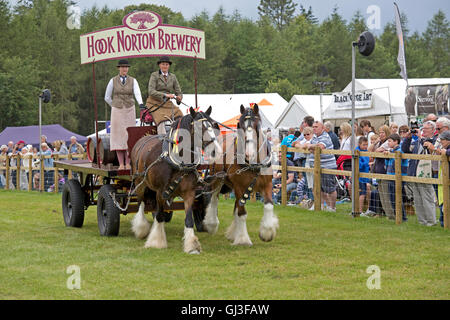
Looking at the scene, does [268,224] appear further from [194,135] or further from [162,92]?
[162,92]

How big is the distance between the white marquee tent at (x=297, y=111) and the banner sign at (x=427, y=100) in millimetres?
7559

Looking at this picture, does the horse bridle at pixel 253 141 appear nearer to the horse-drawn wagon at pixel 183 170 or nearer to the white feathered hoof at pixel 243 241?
the horse-drawn wagon at pixel 183 170

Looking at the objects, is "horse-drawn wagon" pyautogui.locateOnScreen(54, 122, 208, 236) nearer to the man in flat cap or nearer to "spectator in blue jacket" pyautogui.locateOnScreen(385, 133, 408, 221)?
the man in flat cap

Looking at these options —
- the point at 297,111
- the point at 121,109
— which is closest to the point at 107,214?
the point at 121,109

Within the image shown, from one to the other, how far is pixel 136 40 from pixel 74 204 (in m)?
3.20

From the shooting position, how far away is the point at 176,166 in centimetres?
882

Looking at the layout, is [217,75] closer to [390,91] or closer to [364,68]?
[364,68]

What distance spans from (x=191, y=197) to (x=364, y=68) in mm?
70998

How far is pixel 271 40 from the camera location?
86.2 m

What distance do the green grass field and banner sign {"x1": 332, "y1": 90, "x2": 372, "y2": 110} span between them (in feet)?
36.4

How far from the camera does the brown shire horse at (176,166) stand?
8.77m

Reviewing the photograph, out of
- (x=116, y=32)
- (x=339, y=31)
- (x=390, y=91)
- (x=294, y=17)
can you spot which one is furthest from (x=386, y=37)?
(x=116, y=32)

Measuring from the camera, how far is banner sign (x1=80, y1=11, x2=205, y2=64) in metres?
10.5
